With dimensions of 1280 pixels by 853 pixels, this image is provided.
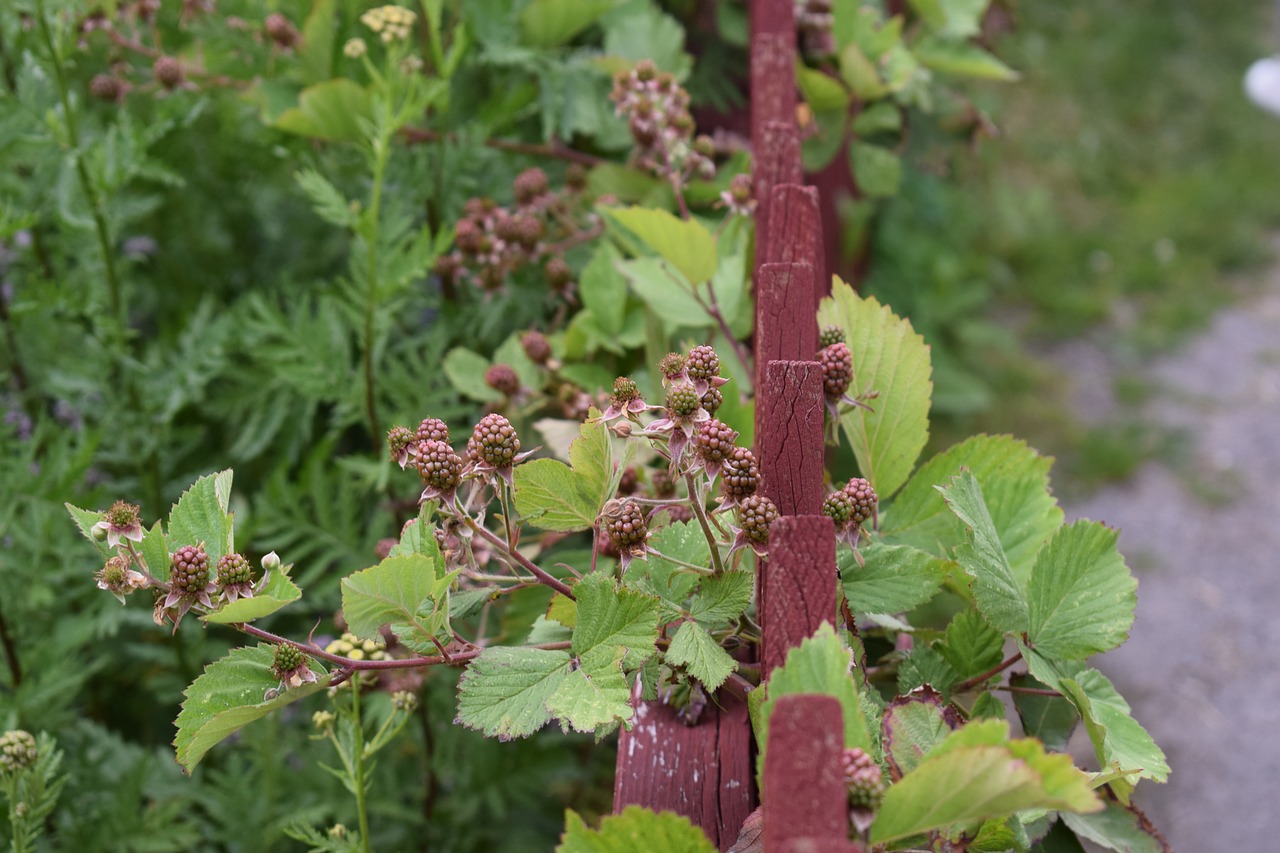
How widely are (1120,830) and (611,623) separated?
0.44 m

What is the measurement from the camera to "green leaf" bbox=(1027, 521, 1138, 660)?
0.86 m

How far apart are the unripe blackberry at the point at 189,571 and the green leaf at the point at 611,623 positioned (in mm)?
264

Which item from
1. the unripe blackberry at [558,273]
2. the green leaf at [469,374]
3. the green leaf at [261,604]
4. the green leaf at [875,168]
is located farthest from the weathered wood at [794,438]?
the green leaf at [875,168]

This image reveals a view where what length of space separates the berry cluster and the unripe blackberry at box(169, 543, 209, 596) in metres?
0.74

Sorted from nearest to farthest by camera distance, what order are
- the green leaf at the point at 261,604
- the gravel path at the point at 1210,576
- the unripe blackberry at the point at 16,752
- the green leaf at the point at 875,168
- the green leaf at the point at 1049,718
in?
1. the green leaf at the point at 261,604
2. the green leaf at the point at 1049,718
3. the unripe blackberry at the point at 16,752
4. the green leaf at the point at 875,168
5. the gravel path at the point at 1210,576

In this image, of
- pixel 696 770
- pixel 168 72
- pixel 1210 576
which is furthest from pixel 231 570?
pixel 1210 576

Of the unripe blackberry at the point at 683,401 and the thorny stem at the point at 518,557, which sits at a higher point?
the unripe blackberry at the point at 683,401

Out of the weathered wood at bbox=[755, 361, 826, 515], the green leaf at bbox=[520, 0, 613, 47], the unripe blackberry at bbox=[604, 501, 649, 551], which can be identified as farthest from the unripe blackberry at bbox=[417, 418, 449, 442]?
the green leaf at bbox=[520, 0, 613, 47]

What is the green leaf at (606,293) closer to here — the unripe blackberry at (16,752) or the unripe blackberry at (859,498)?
the unripe blackberry at (859,498)

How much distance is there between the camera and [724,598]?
0.82 m

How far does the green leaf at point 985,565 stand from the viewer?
0.83 metres

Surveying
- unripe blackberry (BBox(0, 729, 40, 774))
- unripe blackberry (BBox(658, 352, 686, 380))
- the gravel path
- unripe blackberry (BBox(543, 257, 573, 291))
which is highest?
unripe blackberry (BBox(658, 352, 686, 380))

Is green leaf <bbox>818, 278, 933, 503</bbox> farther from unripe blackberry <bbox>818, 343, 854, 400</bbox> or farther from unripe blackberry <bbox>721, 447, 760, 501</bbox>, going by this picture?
unripe blackberry <bbox>721, 447, 760, 501</bbox>

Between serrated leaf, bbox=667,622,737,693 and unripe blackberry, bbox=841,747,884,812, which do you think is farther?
serrated leaf, bbox=667,622,737,693
